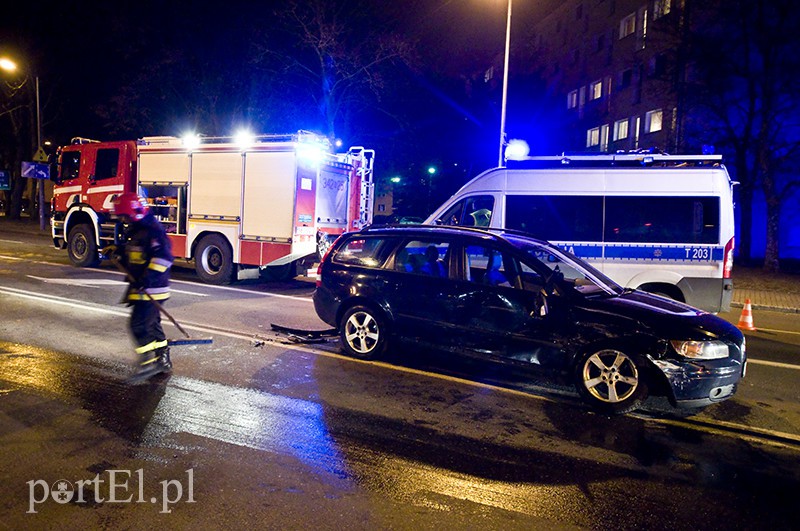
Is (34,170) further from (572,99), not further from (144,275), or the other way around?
(572,99)

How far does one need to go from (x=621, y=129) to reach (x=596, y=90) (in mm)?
4600

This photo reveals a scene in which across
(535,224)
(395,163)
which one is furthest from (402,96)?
(535,224)

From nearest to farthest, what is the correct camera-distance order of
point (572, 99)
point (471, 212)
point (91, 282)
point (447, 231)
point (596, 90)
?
point (447, 231) → point (471, 212) → point (91, 282) → point (596, 90) → point (572, 99)

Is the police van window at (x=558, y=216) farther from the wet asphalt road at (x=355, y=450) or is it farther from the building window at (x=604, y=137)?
the building window at (x=604, y=137)

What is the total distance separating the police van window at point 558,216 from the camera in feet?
31.1

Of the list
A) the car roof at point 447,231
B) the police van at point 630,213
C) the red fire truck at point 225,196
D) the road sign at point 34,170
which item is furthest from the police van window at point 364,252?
the road sign at point 34,170

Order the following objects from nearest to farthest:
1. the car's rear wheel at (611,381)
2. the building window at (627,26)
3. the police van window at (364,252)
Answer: the car's rear wheel at (611,381) → the police van window at (364,252) → the building window at (627,26)

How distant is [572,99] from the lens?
42969 mm

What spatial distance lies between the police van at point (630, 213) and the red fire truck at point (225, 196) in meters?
3.95

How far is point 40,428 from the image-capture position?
4516mm

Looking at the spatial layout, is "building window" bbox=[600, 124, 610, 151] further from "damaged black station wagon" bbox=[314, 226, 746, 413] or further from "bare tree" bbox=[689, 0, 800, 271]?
"damaged black station wagon" bbox=[314, 226, 746, 413]

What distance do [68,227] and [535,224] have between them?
1195cm

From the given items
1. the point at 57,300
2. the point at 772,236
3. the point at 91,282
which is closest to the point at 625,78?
the point at 772,236

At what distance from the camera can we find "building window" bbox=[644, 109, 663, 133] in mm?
32250
